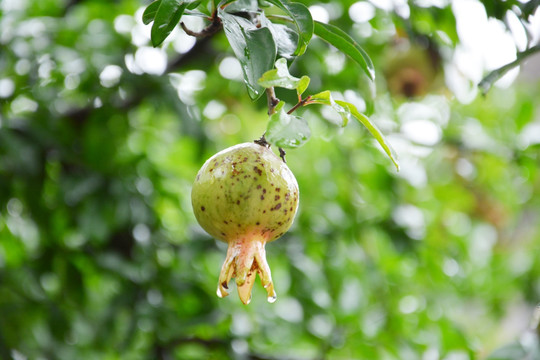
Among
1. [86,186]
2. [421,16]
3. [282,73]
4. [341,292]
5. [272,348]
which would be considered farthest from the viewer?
[272,348]

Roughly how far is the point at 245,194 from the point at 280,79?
0.10 meters

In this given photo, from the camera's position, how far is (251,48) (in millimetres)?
469

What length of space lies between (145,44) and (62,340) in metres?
0.63

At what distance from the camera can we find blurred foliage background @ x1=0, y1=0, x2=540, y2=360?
1181mm

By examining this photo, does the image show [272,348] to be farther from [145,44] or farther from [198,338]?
[145,44]

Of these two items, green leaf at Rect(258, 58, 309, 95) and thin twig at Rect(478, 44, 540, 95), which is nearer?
green leaf at Rect(258, 58, 309, 95)

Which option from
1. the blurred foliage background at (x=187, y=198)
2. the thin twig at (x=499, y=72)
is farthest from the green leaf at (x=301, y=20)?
the blurred foliage background at (x=187, y=198)

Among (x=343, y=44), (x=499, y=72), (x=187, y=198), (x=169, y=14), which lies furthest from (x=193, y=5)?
(x=187, y=198)

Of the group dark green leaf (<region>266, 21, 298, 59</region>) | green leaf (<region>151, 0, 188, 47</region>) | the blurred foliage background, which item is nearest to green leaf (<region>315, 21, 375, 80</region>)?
dark green leaf (<region>266, 21, 298, 59</region>)

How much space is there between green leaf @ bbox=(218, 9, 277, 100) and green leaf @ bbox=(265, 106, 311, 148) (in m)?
0.03

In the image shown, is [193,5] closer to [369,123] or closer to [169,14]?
[169,14]

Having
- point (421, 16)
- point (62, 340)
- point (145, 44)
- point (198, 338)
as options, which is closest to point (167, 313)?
point (198, 338)

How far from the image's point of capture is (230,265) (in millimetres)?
499

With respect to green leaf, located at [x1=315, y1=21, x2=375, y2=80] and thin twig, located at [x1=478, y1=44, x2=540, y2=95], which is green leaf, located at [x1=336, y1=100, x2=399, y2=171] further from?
thin twig, located at [x1=478, y1=44, x2=540, y2=95]
